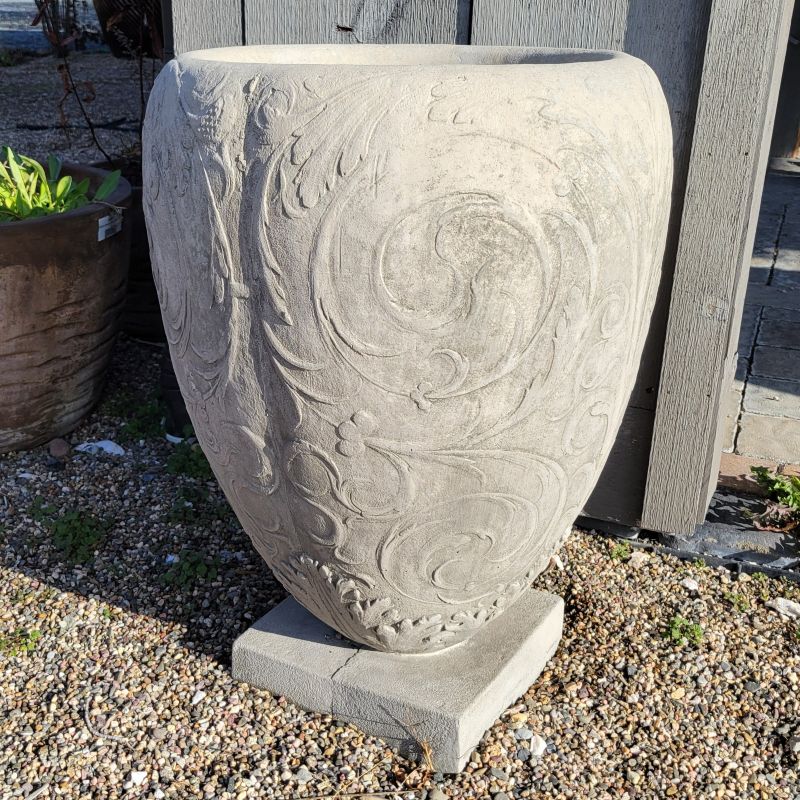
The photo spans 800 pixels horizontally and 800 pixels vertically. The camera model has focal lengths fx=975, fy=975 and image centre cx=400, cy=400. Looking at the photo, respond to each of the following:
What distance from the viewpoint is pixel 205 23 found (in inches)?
112

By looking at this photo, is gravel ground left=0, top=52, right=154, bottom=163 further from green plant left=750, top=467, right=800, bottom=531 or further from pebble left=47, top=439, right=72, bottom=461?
green plant left=750, top=467, right=800, bottom=531

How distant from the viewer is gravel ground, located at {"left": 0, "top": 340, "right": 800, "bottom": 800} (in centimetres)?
196

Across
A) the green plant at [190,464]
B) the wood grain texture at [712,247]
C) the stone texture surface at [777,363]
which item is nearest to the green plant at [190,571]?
the green plant at [190,464]

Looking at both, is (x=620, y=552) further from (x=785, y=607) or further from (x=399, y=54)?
(x=399, y=54)

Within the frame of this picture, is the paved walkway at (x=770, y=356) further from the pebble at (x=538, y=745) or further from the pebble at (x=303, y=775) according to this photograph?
the pebble at (x=303, y=775)

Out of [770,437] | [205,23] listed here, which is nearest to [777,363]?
[770,437]

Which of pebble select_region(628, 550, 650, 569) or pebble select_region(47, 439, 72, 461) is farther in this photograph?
pebble select_region(47, 439, 72, 461)

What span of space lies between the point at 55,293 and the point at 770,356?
9.78 feet

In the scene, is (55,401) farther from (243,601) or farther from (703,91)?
(703,91)

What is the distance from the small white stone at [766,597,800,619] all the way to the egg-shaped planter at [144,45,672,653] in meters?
0.95

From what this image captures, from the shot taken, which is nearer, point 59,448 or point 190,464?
point 190,464

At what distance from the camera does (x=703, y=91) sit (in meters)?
2.36

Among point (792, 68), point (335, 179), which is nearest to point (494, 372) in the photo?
point (335, 179)

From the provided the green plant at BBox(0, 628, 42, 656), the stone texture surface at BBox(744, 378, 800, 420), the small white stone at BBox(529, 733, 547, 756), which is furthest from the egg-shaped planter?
the stone texture surface at BBox(744, 378, 800, 420)
